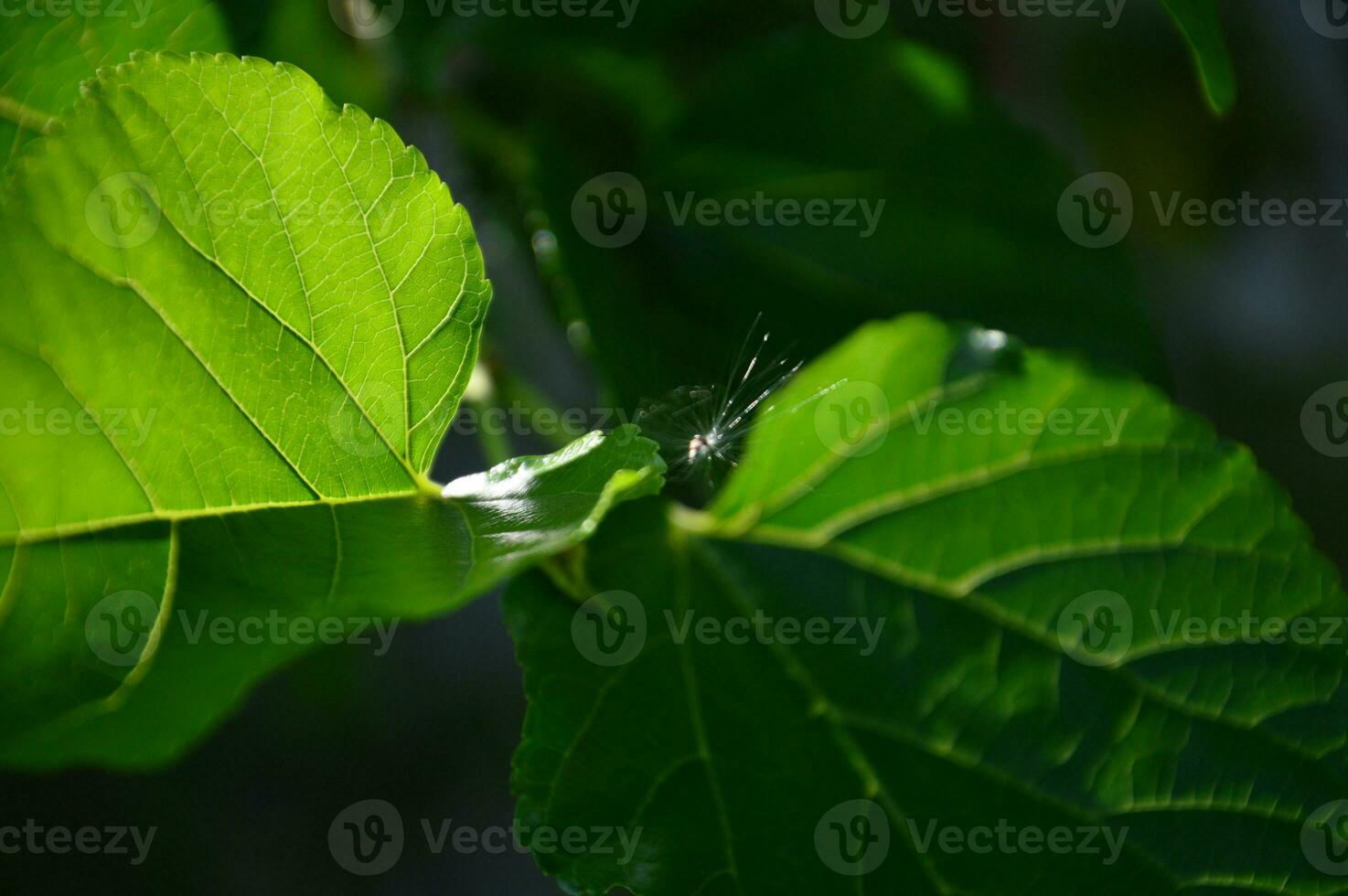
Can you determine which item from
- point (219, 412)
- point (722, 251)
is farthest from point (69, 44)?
point (722, 251)

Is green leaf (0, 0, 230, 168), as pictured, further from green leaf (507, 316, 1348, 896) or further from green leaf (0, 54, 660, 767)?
green leaf (507, 316, 1348, 896)

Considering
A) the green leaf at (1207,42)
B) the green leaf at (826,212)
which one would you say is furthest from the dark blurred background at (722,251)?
the green leaf at (1207,42)

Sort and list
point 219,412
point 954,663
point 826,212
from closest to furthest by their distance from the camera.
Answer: point 219,412
point 954,663
point 826,212

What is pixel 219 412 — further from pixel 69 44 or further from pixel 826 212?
pixel 826 212

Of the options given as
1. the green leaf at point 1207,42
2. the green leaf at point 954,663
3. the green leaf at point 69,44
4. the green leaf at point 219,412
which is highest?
the green leaf at point 69,44

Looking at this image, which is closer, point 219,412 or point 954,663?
point 219,412

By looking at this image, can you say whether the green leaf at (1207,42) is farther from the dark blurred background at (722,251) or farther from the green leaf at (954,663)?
the dark blurred background at (722,251)

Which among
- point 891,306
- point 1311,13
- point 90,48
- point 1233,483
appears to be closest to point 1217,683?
point 1233,483
